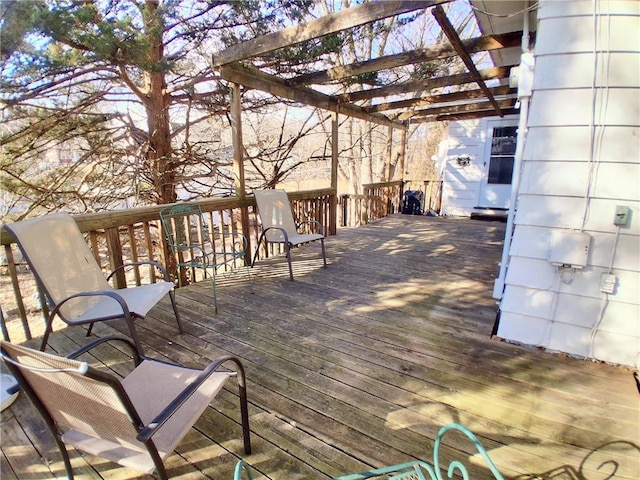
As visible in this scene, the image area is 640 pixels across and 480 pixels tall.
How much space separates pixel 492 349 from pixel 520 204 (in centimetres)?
103

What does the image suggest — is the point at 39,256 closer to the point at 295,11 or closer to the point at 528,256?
the point at 528,256

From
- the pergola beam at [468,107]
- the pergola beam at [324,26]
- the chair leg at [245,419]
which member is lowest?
the chair leg at [245,419]

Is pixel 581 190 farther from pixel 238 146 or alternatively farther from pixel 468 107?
pixel 468 107

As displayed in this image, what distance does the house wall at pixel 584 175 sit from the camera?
185 centimetres

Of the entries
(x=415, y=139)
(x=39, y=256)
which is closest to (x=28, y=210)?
(x=39, y=256)

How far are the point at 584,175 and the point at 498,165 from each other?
21.3 ft

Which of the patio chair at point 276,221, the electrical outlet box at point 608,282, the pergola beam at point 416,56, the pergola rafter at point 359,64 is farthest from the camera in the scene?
the patio chair at point 276,221

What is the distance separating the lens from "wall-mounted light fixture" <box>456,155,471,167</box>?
8081 millimetres

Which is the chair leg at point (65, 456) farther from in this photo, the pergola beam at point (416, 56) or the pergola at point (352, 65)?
the pergola beam at point (416, 56)

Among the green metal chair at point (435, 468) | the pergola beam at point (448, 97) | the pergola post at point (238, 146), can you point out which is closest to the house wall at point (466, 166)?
the pergola beam at point (448, 97)

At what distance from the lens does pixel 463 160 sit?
8141mm

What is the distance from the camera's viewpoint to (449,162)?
837 cm

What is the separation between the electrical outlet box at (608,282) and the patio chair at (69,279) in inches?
111

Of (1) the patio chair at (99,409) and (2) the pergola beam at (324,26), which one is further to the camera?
(2) the pergola beam at (324,26)
